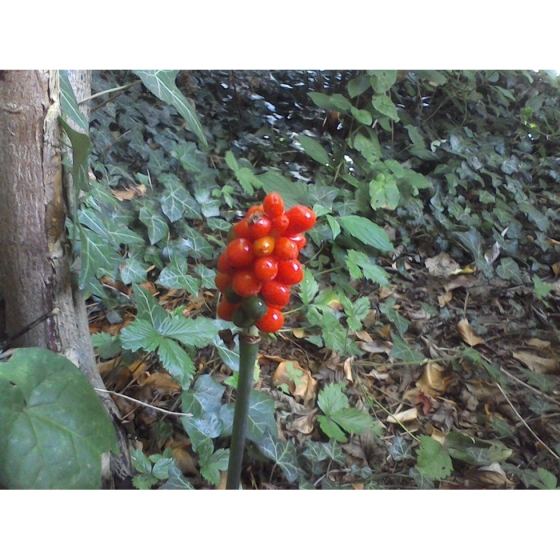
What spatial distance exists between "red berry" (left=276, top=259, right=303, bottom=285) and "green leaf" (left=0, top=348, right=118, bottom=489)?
35cm

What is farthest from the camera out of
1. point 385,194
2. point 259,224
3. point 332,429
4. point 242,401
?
point 385,194

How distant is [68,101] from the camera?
75cm

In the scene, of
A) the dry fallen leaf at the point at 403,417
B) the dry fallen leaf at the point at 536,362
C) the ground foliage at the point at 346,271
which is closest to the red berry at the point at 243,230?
the ground foliage at the point at 346,271

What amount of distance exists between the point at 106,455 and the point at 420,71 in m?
0.83

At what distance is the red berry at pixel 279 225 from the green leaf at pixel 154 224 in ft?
1.08

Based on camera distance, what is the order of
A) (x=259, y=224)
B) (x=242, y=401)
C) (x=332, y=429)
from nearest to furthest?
(x=259, y=224)
(x=242, y=401)
(x=332, y=429)

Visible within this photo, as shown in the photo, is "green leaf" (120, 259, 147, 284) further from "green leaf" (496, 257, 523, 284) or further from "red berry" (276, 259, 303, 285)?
"green leaf" (496, 257, 523, 284)

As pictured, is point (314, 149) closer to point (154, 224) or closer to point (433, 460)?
point (154, 224)

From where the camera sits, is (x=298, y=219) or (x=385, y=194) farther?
(x=385, y=194)

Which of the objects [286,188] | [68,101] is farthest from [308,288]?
[68,101]

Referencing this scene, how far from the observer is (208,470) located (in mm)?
743

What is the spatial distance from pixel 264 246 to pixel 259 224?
3 centimetres
